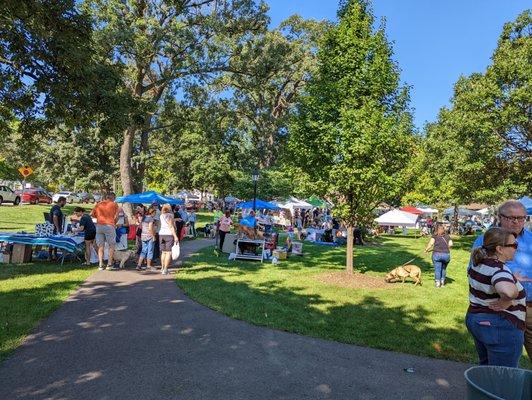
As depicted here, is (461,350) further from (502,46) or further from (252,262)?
(502,46)

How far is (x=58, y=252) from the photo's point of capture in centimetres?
1288

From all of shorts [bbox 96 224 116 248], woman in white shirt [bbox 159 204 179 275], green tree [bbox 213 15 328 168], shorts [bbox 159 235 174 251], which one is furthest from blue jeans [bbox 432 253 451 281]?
green tree [bbox 213 15 328 168]

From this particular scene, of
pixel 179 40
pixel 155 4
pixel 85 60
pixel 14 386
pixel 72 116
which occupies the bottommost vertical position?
pixel 14 386

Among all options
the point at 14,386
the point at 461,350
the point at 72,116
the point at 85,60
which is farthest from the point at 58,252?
the point at 461,350

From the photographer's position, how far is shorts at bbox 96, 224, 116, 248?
10.9 meters

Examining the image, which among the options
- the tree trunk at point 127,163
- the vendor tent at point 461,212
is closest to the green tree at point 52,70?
the tree trunk at point 127,163

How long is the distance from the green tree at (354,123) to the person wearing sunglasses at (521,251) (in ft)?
21.1

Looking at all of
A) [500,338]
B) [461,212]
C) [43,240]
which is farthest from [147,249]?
[461,212]

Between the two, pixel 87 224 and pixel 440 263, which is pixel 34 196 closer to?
pixel 87 224

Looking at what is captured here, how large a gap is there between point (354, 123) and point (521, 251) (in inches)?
276

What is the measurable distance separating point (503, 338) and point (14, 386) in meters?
4.38

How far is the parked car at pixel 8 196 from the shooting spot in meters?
35.8

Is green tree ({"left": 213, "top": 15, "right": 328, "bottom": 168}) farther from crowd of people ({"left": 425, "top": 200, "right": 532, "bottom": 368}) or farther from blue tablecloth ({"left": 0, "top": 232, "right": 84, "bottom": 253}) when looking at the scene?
crowd of people ({"left": 425, "top": 200, "right": 532, "bottom": 368})

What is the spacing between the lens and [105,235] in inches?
435
